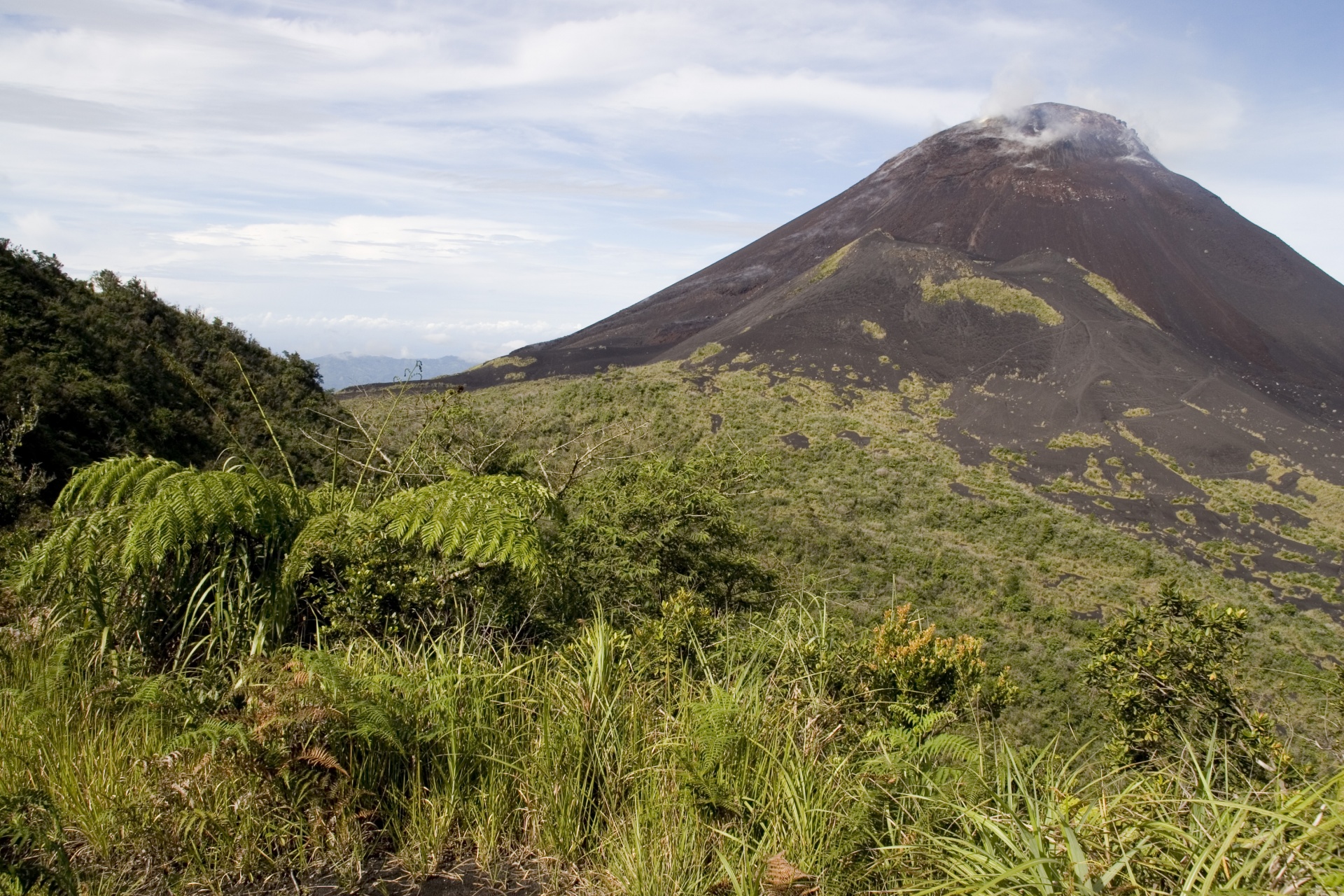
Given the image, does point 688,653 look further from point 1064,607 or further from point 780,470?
point 780,470

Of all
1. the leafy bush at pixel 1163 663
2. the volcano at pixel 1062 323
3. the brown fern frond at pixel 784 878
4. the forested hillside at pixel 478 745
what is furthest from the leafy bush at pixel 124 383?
the volcano at pixel 1062 323

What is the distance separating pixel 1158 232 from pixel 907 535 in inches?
1724

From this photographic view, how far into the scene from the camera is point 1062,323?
3875 centimetres

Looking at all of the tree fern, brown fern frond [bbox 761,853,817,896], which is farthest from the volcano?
brown fern frond [bbox 761,853,817,896]

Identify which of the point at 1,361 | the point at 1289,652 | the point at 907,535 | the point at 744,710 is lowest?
the point at 1289,652

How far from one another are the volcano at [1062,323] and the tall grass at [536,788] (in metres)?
24.7

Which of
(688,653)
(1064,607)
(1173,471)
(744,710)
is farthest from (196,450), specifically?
(1173,471)

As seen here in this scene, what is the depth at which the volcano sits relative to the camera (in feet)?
92.9

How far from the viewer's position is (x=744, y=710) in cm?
224

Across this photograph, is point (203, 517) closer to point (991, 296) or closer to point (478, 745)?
point (478, 745)

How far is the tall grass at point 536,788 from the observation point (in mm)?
1793

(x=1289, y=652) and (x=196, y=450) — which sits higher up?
(x=196, y=450)

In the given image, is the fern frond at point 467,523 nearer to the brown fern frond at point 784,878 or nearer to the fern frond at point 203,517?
the fern frond at point 203,517

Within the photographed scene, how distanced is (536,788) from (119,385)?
26.6 ft
